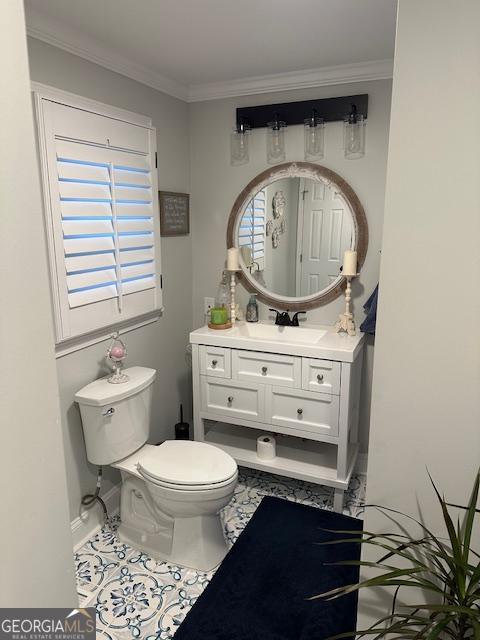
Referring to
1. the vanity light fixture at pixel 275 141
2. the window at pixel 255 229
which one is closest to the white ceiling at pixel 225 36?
the vanity light fixture at pixel 275 141

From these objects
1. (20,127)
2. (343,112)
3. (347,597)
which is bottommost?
(347,597)

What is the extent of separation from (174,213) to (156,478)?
1.64m

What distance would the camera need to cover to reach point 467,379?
129 cm

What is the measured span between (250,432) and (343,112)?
80.6 inches

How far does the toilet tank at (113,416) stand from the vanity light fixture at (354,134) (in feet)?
5.69

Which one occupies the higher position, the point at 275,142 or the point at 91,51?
the point at 91,51

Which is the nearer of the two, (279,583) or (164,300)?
(279,583)

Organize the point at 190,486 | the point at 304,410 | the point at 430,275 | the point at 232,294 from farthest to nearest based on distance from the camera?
the point at 232,294 → the point at 304,410 → the point at 190,486 → the point at 430,275

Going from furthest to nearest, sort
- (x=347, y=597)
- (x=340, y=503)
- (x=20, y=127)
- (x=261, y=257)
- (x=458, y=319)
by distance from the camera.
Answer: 1. (x=261, y=257)
2. (x=340, y=503)
3. (x=347, y=597)
4. (x=458, y=319)
5. (x=20, y=127)

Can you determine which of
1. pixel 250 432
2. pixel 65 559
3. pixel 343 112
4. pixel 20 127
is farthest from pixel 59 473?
pixel 343 112

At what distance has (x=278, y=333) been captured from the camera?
114 inches

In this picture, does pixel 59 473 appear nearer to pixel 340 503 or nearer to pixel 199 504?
pixel 199 504

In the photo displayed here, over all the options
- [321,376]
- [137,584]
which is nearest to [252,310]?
[321,376]

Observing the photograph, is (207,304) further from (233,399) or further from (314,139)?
(314,139)
